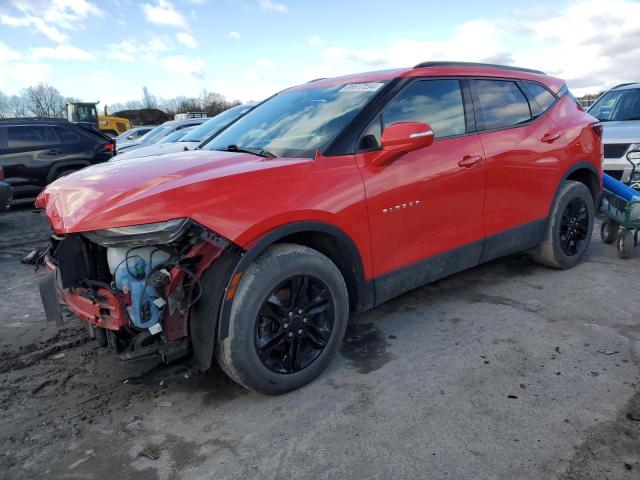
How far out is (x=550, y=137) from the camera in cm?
412

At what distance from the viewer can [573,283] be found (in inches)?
169

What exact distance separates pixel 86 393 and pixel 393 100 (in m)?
2.66

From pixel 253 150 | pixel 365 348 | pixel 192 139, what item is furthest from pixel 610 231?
pixel 192 139

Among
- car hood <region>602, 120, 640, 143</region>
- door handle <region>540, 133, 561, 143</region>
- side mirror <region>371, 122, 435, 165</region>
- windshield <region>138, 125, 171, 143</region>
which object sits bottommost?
car hood <region>602, 120, 640, 143</region>

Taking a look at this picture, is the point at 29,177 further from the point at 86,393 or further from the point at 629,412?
the point at 629,412

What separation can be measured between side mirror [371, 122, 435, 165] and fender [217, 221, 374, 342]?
22.0 inches

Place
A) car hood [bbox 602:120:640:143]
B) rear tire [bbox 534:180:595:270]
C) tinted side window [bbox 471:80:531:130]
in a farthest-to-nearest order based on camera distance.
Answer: car hood [bbox 602:120:640:143], rear tire [bbox 534:180:595:270], tinted side window [bbox 471:80:531:130]

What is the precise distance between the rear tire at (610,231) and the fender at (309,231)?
3756 millimetres

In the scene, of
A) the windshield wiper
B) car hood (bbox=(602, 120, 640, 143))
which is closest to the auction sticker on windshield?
the windshield wiper

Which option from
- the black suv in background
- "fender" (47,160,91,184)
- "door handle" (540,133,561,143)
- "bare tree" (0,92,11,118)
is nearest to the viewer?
"door handle" (540,133,561,143)

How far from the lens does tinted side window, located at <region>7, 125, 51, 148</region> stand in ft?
31.8

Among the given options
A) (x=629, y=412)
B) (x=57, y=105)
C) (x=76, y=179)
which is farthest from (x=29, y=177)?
(x=57, y=105)

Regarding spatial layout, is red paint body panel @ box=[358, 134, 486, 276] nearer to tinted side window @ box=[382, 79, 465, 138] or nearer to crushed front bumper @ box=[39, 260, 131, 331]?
tinted side window @ box=[382, 79, 465, 138]

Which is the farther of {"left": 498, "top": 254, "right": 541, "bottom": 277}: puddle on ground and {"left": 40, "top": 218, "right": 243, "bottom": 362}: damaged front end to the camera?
{"left": 498, "top": 254, "right": 541, "bottom": 277}: puddle on ground
